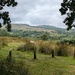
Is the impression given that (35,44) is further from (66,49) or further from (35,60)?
(35,60)

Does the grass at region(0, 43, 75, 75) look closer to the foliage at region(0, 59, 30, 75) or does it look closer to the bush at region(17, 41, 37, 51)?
the foliage at region(0, 59, 30, 75)

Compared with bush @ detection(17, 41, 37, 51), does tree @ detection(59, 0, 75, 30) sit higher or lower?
higher

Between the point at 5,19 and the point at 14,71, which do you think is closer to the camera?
the point at 14,71

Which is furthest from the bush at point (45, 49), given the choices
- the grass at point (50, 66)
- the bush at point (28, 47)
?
the grass at point (50, 66)

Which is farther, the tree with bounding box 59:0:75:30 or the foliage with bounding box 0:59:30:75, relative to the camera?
the tree with bounding box 59:0:75:30

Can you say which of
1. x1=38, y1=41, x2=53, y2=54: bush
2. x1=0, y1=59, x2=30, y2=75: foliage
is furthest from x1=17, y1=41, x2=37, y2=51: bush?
x1=0, y1=59, x2=30, y2=75: foliage

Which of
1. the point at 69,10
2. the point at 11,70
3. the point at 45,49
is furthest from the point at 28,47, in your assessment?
the point at 11,70

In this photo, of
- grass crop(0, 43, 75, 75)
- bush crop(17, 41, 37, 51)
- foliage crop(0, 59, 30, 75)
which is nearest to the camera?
foliage crop(0, 59, 30, 75)

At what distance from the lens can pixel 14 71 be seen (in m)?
12.7

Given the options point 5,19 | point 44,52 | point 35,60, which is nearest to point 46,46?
point 44,52

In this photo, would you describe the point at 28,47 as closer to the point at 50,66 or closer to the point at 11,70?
the point at 50,66

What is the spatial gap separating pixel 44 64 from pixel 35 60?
1.74 metres

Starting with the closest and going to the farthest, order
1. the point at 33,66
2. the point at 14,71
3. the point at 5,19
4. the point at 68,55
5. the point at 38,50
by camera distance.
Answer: the point at 14,71
the point at 33,66
the point at 5,19
the point at 68,55
the point at 38,50

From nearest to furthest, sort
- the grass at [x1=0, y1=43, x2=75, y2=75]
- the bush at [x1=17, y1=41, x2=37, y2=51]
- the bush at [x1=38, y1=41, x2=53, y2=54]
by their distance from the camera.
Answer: the grass at [x1=0, y1=43, x2=75, y2=75] < the bush at [x1=38, y1=41, x2=53, y2=54] < the bush at [x1=17, y1=41, x2=37, y2=51]
